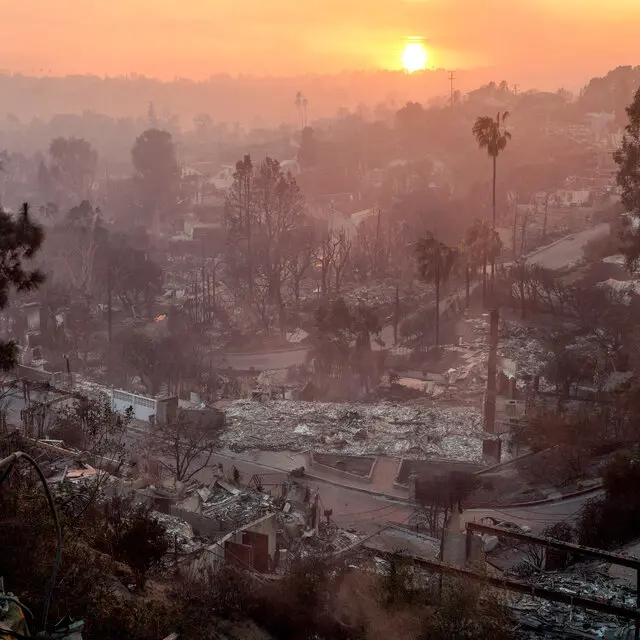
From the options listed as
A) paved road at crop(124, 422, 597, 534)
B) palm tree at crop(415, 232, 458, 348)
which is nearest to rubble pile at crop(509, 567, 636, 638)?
paved road at crop(124, 422, 597, 534)

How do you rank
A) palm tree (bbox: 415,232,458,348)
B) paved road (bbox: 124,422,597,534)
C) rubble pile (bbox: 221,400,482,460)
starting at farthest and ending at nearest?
1. palm tree (bbox: 415,232,458,348)
2. rubble pile (bbox: 221,400,482,460)
3. paved road (bbox: 124,422,597,534)

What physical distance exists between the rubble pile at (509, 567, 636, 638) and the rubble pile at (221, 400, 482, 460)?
26.1 feet

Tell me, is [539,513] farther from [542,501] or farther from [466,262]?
[466,262]

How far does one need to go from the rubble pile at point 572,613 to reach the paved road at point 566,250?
24.4 metres

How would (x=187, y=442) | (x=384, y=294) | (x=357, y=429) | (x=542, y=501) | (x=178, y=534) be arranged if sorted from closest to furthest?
(x=178, y=534) < (x=542, y=501) < (x=187, y=442) < (x=357, y=429) < (x=384, y=294)

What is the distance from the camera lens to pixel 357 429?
17578 mm

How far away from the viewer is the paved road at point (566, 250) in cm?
3234

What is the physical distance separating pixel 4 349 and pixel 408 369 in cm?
1376

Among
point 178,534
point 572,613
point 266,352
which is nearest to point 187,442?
→ point 178,534

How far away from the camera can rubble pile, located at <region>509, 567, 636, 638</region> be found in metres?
6.84

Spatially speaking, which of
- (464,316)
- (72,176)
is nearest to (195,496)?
(464,316)

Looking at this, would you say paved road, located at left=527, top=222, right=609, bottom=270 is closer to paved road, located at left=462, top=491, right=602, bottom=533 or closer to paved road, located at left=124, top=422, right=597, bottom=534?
paved road, located at left=124, top=422, right=597, bottom=534

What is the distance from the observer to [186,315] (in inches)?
1155

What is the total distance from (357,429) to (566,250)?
19.5 m
